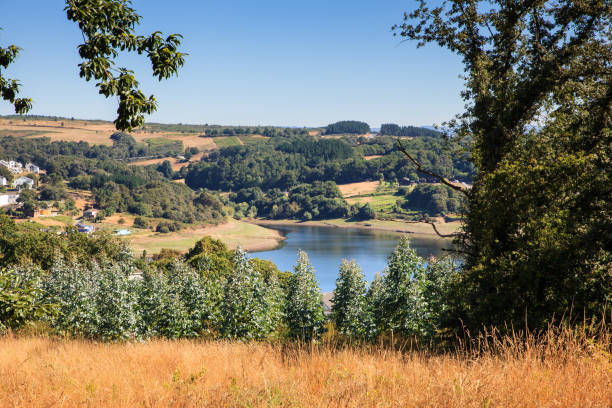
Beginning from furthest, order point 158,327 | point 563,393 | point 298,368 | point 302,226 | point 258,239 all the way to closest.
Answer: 1. point 302,226
2. point 258,239
3. point 158,327
4. point 298,368
5. point 563,393

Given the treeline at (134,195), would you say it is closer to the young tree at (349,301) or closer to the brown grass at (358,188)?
the brown grass at (358,188)

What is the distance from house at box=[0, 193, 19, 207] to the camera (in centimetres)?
12590

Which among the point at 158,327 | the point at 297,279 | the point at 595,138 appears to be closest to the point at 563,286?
the point at 595,138

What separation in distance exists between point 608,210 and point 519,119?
3255 millimetres

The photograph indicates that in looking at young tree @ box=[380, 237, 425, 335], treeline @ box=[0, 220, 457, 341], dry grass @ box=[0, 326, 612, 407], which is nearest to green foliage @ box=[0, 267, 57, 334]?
dry grass @ box=[0, 326, 612, 407]

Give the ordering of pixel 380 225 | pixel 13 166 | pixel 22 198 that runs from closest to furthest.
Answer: pixel 22 198 < pixel 380 225 < pixel 13 166

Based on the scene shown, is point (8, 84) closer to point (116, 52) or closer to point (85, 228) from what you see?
point (116, 52)

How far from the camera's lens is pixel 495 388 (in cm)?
354

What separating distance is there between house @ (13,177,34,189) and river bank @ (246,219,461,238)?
79279 millimetres

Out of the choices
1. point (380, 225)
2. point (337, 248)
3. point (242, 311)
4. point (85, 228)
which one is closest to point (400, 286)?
point (242, 311)

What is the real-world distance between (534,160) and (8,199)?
153m

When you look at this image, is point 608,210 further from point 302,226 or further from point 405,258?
point 302,226

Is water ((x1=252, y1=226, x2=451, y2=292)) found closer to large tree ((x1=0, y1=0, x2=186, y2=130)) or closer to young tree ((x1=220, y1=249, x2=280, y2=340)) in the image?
young tree ((x1=220, y1=249, x2=280, y2=340))

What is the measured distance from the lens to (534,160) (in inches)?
402
